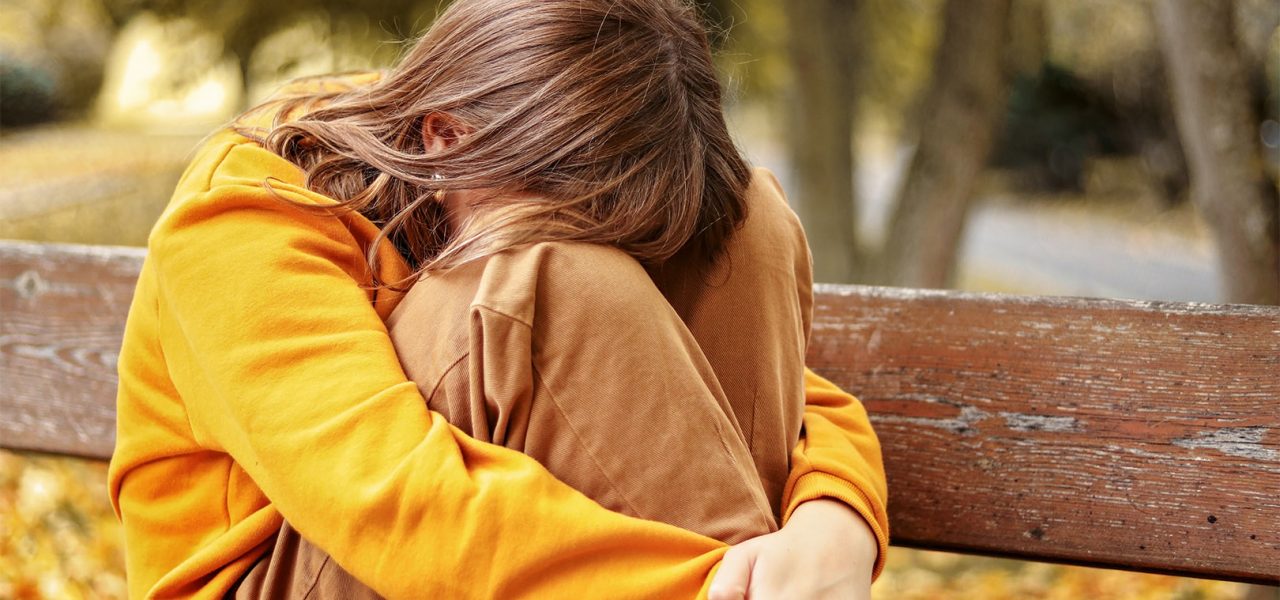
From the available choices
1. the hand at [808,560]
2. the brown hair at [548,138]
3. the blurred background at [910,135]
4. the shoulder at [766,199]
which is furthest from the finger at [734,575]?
the blurred background at [910,135]

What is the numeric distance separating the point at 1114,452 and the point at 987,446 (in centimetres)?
18

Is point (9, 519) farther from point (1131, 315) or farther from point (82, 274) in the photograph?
point (1131, 315)

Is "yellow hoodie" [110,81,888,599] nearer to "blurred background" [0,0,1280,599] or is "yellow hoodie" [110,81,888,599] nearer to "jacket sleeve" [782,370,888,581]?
"jacket sleeve" [782,370,888,581]

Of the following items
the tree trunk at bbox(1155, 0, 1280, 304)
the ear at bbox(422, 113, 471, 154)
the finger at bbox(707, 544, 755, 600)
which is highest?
the ear at bbox(422, 113, 471, 154)

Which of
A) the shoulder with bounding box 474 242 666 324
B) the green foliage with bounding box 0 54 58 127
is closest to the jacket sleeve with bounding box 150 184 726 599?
the shoulder with bounding box 474 242 666 324

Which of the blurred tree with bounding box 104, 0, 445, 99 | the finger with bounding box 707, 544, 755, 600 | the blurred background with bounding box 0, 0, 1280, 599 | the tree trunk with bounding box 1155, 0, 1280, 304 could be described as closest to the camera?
the finger with bounding box 707, 544, 755, 600

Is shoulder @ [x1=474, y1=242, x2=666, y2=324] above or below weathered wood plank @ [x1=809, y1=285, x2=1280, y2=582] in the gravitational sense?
above

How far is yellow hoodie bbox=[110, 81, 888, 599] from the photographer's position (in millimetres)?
1199

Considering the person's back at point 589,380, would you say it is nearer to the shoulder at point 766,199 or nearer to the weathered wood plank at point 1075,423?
the shoulder at point 766,199

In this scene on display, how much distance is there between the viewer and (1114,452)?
1.65 meters

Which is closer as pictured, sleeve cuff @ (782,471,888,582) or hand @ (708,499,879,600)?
hand @ (708,499,879,600)

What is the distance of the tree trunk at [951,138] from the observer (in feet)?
13.1

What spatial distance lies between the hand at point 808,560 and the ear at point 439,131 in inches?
25.1

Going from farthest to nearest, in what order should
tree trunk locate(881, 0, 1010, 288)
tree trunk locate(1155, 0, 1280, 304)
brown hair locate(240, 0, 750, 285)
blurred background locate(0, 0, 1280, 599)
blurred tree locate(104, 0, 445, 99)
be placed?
blurred tree locate(104, 0, 445, 99), tree trunk locate(881, 0, 1010, 288), blurred background locate(0, 0, 1280, 599), tree trunk locate(1155, 0, 1280, 304), brown hair locate(240, 0, 750, 285)
